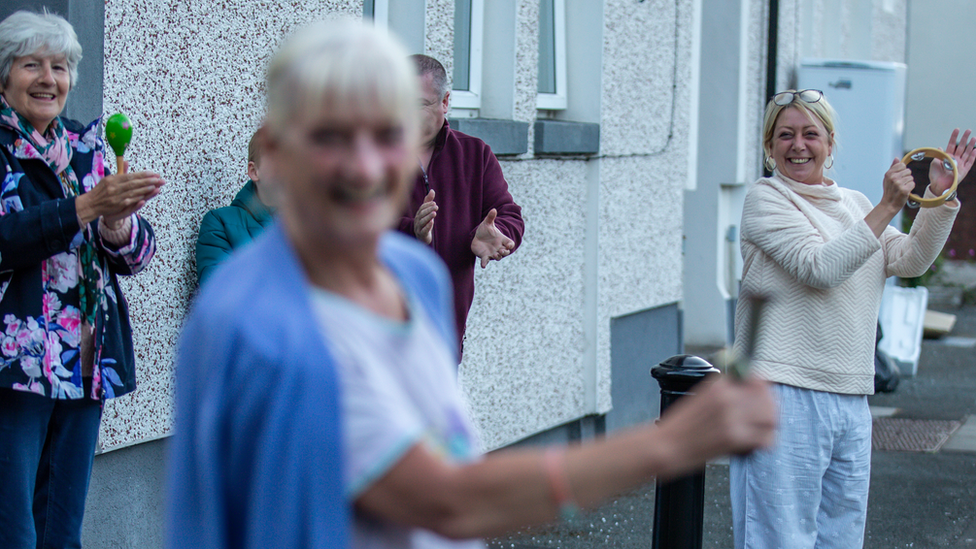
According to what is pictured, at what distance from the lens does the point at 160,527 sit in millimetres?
3990

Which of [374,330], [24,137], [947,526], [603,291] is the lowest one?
[947,526]

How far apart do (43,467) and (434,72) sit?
1759 mm

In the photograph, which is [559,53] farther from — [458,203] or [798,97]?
[798,97]

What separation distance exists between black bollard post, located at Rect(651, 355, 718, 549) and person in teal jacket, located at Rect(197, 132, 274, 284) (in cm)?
149

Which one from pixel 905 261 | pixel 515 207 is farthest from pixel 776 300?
pixel 515 207

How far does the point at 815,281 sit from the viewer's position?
3.28 m

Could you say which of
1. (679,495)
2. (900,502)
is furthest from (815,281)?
(900,502)

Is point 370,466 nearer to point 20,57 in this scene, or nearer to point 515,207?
point 20,57

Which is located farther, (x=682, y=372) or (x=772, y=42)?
(x=772, y=42)

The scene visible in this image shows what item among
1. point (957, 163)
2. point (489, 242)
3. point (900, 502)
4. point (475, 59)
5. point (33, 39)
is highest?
point (475, 59)

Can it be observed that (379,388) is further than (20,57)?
No

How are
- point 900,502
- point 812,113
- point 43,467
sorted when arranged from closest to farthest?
point 43,467, point 812,113, point 900,502

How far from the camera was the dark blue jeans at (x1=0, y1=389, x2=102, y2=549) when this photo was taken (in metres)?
3.00

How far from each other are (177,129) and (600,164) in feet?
10.0
